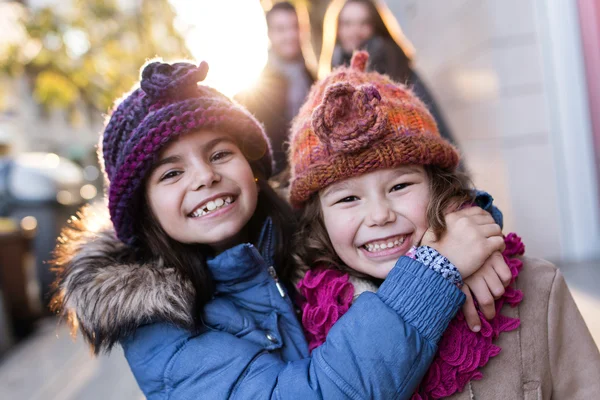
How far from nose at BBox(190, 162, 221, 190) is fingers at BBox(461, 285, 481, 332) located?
0.79 metres

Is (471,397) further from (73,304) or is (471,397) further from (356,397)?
(73,304)

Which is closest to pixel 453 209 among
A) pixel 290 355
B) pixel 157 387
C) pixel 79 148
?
pixel 290 355

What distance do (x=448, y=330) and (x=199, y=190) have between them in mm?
830

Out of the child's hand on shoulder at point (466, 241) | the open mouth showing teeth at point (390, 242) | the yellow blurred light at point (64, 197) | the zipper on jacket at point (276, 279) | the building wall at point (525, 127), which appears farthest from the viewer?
the yellow blurred light at point (64, 197)

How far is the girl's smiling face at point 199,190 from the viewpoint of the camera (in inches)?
65.9

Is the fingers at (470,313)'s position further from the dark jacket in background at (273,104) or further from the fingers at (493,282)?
the dark jacket in background at (273,104)

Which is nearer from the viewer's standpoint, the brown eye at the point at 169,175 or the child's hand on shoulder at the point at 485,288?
the child's hand on shoulder at the point at 485,288

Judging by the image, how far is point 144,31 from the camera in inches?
304

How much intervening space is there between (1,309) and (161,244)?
12.5 feet

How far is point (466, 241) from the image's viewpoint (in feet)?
4.69

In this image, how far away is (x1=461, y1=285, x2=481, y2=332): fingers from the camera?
1.41 m

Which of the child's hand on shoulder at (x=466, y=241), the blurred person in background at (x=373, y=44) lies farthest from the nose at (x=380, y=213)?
the blurred person in background at (x=373, y=44)

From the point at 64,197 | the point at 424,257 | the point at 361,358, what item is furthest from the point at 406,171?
the point at 64,197

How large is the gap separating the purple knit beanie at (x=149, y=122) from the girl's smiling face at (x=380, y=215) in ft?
1.56
